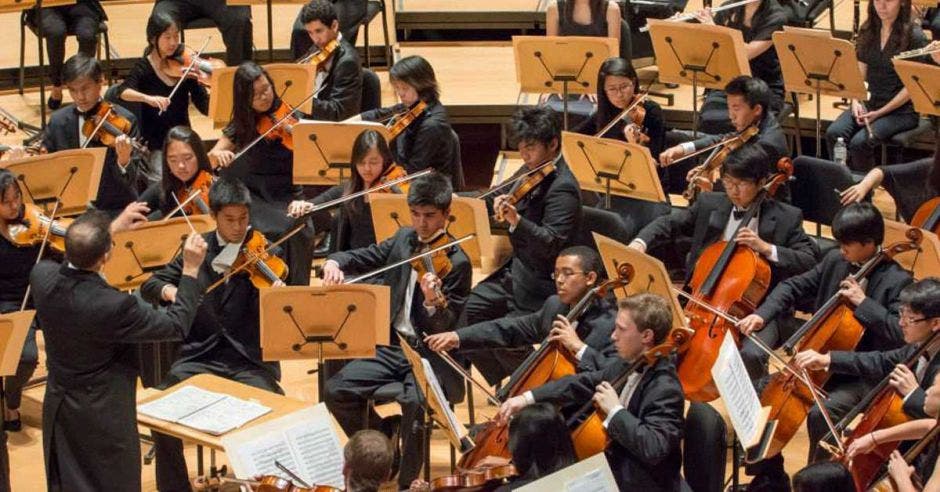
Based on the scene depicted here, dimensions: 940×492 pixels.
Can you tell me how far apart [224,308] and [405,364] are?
737 millimetres

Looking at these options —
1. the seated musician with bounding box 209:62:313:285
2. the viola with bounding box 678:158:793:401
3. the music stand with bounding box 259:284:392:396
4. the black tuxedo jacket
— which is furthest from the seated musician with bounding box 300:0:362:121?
the music stand with bounding box 259:284:392:396

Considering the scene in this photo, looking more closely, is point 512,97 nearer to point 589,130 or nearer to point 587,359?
point 589,130

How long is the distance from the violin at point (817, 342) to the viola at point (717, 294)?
0.29 meters

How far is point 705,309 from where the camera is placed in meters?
6.05

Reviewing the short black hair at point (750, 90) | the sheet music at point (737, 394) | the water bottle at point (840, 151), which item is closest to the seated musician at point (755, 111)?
the short black hair at point (750, 90)

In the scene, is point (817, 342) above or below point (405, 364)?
above

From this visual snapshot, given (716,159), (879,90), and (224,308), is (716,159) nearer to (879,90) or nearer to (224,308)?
(879,90)

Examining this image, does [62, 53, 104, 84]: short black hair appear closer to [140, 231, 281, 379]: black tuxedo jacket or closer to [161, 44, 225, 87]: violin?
[161, 44, 225, 87]: violin

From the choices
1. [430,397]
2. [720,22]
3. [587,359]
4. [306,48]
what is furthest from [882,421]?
[306,48]

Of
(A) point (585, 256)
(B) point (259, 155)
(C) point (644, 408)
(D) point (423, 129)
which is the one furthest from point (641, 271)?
(B) point (259, 155)

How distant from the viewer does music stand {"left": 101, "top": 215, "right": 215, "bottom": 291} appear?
20.2 feet

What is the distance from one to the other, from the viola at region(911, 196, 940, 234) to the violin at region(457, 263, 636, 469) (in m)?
1.38

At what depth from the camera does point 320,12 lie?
8141mm

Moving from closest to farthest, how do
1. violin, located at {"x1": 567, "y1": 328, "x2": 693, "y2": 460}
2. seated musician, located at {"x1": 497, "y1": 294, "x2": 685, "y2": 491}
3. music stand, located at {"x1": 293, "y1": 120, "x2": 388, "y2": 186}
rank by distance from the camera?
1. seated musician, located at {"x1": 497, "y1": 294, "x2": 685, "y2": 491}
2. violin, located at {"x1": 567, "y1": 328, "x2": 693, "y2": 460}
3. music stand, located at {"x1": 293, "y1": 120, "x2": 388, "y2": 186}
